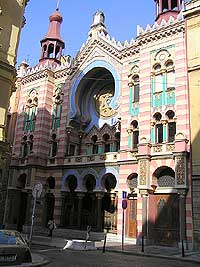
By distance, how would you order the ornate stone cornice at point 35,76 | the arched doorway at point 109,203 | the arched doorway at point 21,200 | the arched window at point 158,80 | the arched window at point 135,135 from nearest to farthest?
the arched window at point 158,80 < the arched window at point 135,135 < the arched doorway at point 109,203 < the arched doorway at point 21,200 < the ornate stone cornice at point 35,76

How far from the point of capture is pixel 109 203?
95.0 ft

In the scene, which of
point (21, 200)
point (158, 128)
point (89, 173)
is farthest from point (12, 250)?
point (21, 200)

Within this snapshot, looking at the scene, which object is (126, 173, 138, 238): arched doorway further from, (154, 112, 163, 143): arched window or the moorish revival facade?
(154, 112, 163, 143): arched window

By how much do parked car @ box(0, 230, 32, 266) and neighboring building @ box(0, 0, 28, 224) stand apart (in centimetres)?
763

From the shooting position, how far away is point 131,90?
2945cm

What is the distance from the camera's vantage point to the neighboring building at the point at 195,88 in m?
22.0

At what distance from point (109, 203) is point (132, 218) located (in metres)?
3.34

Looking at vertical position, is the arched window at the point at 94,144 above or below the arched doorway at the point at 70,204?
above

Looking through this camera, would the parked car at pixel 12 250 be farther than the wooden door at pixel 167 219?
No

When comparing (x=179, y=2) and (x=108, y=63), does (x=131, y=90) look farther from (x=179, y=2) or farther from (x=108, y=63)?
(x=179, y=2)

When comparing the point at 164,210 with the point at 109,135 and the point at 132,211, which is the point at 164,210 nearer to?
the point at 132,211

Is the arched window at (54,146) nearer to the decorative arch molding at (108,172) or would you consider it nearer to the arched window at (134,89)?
the decorative arch molding at (108,172)

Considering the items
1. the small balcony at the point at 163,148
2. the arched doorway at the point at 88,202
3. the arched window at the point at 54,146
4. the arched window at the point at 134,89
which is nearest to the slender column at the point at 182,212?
the small balcony at the point at 163,148

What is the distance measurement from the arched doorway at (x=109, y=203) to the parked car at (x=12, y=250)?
1743 cm
